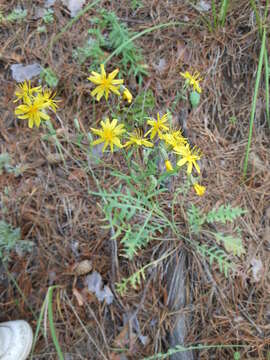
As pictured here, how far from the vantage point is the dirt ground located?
1746 mm

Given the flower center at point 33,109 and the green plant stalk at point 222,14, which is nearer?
the flower center at point 33,109

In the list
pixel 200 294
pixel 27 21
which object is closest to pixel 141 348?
pixel 200 294

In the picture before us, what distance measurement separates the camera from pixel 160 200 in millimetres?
1914

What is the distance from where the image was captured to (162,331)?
68.3 inches

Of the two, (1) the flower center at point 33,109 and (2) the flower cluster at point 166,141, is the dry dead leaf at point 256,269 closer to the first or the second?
(2) the flower cluster at point 166,141

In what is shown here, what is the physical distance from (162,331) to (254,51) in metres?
1.74

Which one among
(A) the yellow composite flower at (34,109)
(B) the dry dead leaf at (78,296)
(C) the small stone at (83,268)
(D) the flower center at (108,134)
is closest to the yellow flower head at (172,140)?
(D) the flower center at (108,134)

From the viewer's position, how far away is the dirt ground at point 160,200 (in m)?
1.75

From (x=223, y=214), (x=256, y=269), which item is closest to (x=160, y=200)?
(x=223, y=214)

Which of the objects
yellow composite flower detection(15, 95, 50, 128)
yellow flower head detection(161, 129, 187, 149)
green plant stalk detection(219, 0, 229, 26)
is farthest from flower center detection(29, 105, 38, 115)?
green plant stalk detection(219, 0, 229, 26)

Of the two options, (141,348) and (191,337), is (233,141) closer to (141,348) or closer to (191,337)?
(191,337)

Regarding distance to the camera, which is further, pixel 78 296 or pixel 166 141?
pixel 78 296

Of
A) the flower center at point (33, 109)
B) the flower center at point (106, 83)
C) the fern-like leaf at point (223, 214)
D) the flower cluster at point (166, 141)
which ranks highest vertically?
the flower center at point (106, 83)

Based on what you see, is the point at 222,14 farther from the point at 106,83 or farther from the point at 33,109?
the point at 33,109
